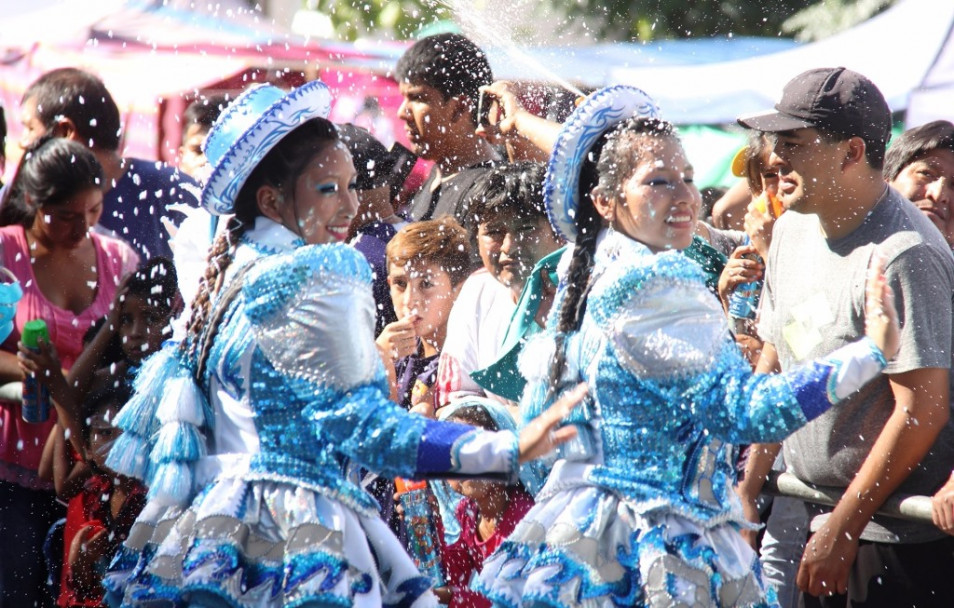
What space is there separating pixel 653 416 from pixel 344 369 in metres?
0.80

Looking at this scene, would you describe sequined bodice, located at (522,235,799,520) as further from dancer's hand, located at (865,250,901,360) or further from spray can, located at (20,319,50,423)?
spray can, located at (20,319,50,423)

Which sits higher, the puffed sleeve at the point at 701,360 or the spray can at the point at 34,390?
the puffed sleeve at the point at 701,360

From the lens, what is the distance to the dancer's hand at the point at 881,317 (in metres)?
3.18

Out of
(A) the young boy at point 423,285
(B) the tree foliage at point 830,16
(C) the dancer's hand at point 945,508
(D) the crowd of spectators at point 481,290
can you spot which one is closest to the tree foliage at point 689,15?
(B) the tree foliage at point 830,16

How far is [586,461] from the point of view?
332 cm

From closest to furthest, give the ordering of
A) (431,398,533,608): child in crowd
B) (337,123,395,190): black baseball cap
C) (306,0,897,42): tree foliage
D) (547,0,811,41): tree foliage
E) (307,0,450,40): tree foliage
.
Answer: (431,398,533,608): child in crowd < (337,123,395,190): black baseball cap < (307,0,450,40): tree foliage < (306,0,897,42): tree foliage < (547,0,811,41): tree foliage

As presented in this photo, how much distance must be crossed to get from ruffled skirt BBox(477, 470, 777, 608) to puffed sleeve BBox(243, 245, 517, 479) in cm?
38

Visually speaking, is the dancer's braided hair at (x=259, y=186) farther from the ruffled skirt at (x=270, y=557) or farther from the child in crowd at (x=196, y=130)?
the child in crowd at (x=196, y=130)

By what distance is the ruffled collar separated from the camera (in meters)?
3.23

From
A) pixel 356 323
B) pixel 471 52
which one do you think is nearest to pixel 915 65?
pixel 471 52

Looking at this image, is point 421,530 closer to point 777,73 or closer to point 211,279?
point 211,279

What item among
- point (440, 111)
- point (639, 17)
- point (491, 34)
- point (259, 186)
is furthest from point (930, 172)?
point (639, 17)

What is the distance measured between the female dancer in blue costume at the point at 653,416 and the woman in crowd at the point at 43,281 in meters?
2.54

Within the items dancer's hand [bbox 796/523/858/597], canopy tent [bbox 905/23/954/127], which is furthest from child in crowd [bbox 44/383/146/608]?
canopy tent [bbox 905/23/954/127]
